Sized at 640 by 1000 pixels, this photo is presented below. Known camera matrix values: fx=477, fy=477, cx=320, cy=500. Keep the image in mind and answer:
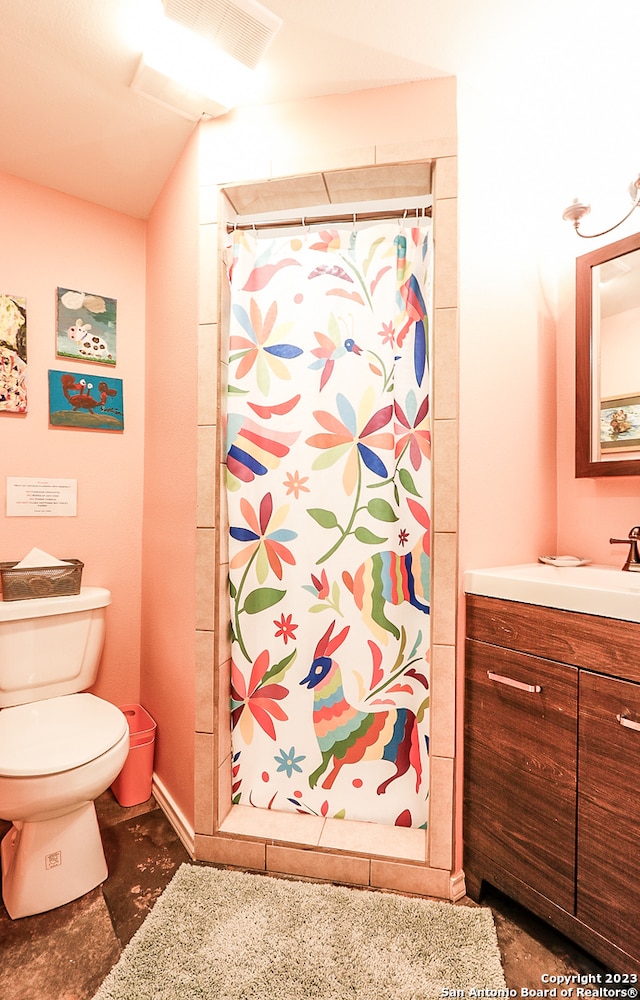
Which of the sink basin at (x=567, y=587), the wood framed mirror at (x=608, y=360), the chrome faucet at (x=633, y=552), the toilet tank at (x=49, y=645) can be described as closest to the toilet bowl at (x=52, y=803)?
the toilet tank at (x=49, y=645)

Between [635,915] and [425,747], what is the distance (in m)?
0.60

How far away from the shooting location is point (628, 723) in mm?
1065

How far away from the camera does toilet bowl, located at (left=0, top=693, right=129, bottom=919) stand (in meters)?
1.28

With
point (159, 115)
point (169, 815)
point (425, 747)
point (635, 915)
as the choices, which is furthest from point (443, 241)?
point (169, 815)

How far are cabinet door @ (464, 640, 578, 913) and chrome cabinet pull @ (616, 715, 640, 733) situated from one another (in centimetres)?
10

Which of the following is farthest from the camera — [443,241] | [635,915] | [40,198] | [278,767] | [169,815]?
[40,198]

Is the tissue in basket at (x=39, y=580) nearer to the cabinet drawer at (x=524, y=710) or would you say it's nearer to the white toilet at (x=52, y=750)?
the white toilet at (x=52, y=750)

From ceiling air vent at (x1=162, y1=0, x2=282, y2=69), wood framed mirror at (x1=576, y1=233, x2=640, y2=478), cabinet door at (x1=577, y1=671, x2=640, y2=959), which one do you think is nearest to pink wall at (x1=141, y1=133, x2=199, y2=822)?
ceiling air vent at (x1=162, y1=0, x2=282, y2=69)

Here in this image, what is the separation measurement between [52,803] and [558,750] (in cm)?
134

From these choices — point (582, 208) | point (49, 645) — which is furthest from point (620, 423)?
point (49, 645)

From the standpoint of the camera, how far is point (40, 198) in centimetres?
193

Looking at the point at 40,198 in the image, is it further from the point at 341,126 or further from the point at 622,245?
the point at 622,245

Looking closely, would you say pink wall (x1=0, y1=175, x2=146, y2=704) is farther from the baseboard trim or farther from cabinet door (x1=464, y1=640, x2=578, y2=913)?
cabinet door (x1=464, y1=640, x2=578, y2=913)

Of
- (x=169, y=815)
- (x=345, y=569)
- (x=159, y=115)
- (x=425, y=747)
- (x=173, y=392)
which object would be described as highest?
(x=159, y=115)
